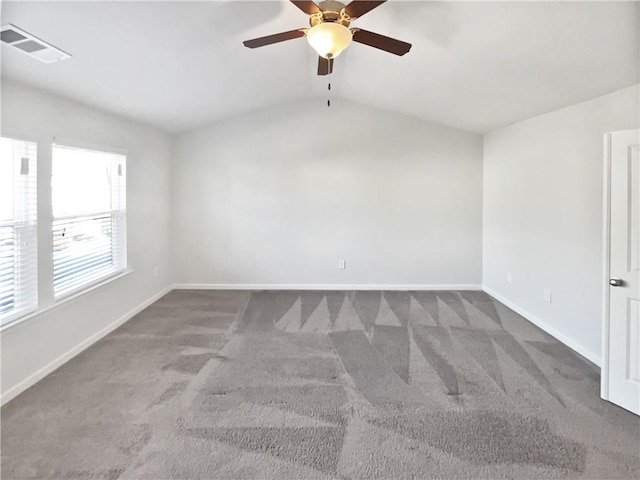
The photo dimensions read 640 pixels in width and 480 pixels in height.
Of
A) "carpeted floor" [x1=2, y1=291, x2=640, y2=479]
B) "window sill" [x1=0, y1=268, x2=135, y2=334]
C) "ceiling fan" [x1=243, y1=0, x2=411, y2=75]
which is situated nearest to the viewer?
"carpeted floor" [x1=2, y1=291, x2=640, y2=479]

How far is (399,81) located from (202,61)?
6.87 ft

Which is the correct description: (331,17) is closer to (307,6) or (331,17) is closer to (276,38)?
(307,6)

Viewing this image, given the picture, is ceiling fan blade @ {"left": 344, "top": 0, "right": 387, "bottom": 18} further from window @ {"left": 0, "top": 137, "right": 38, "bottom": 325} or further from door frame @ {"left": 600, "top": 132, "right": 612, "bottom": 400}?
window @ {"left": 0, "top": 137, "right": 38, "bottom": 325}

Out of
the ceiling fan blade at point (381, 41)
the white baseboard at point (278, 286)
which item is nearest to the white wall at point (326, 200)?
the white baseboard at point (278, 286)

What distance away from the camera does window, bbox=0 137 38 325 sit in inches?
96.7

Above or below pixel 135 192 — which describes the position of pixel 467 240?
below

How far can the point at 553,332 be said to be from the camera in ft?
11.5

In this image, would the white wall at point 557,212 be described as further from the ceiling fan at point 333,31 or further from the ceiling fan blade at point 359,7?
the ceiling fan blade at point 359,7

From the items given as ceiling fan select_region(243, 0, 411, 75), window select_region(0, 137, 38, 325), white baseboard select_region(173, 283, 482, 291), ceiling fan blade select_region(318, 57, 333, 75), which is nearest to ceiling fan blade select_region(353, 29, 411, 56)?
ceiling fan select_region(243, 0, 411, 75)

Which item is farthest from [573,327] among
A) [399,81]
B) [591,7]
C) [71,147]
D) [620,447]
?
[71,147]

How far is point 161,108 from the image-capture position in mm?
3838

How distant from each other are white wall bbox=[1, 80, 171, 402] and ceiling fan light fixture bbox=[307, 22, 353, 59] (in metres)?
2.18

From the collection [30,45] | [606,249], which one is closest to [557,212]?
[606,249]

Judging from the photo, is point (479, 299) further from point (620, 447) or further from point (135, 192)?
point (135, 192)
